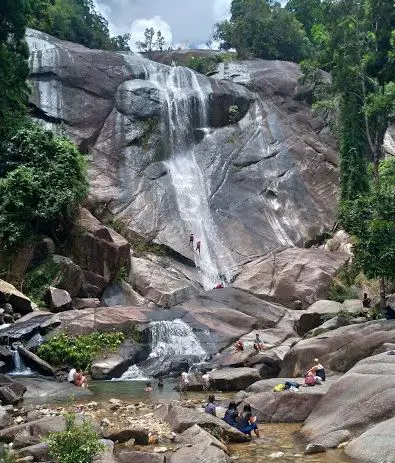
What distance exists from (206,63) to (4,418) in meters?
48.3

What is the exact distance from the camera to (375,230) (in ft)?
75.1

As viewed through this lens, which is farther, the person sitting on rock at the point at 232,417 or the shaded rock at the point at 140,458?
the person sitting on rock at the point at 232,417

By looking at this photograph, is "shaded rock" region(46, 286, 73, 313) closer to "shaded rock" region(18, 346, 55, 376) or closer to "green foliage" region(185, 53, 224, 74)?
"shaded rock" region(18, 346, 55, 376)

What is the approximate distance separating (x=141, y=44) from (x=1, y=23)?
37.3 m

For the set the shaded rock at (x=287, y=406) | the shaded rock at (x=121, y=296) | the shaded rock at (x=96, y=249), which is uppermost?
the shaded rock at (x=96, y=249)

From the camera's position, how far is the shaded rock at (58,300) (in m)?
26.6

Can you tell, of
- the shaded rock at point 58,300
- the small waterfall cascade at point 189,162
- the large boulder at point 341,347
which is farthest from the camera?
the small waterfall cascade at point 189,162

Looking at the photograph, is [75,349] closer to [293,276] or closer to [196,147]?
[293,276]

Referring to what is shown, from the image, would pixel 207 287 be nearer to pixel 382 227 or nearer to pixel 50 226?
pixel 50 226

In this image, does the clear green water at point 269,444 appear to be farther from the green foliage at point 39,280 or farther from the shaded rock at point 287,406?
the green foliage at point 39,280

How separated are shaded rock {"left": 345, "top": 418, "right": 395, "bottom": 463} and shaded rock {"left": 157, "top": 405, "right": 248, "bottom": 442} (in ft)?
9.25

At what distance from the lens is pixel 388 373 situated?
1335 cm

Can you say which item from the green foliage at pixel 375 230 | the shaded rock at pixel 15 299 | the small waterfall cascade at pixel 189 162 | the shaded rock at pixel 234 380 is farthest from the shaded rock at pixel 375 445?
the small waterfall cascade at pixel 189 162

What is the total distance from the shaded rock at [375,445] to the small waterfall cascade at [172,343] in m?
13.8
